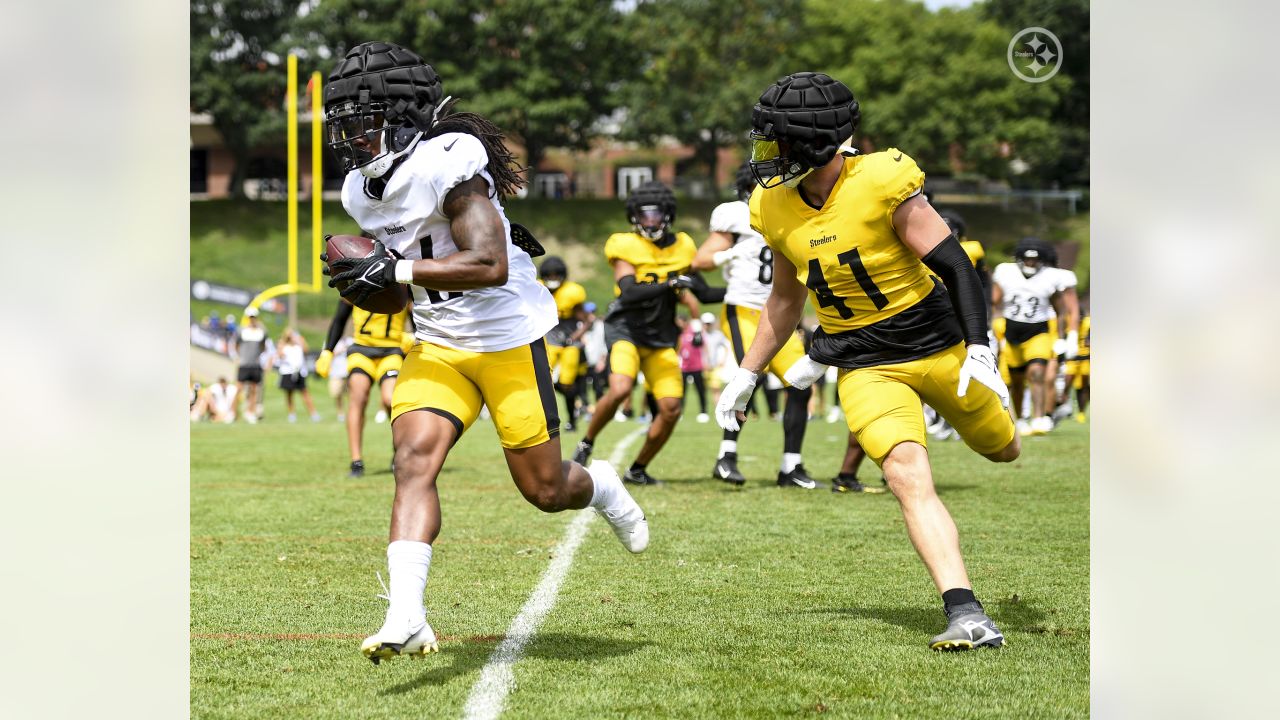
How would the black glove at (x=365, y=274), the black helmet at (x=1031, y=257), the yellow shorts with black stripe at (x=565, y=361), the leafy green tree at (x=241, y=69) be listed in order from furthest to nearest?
the leafy green tree at (x=241, y=69) < the yellow shorts with black stripe at (x=565, y=361) < the black helmet at (x=1031, y=257) < the black glove at (x=365, y=274)

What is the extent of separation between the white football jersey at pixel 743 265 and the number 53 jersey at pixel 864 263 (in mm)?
4526

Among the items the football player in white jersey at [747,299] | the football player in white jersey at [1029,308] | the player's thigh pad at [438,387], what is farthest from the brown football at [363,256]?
the football player in white jersey at [1029,308]

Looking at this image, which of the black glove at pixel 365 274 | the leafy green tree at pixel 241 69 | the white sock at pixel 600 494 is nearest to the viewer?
the black glove at pixel 365 274

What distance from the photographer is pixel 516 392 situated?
4793 millimetres

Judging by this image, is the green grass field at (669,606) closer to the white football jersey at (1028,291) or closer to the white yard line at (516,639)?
the white yard line at (516,639)

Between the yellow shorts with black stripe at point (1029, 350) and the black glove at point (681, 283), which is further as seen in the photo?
the yellow shorts with black stripe at point (1029, 350)

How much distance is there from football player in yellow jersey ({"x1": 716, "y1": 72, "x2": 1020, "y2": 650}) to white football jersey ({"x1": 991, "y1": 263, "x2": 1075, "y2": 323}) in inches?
387

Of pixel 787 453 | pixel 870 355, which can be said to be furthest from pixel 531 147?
pixel 870 355

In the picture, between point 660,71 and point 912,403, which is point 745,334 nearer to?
point 912,403

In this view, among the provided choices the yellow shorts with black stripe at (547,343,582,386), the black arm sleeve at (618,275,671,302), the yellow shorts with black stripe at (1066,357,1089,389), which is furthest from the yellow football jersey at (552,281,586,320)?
the yellow shorts with black stripe at (1066,357,1089,389)

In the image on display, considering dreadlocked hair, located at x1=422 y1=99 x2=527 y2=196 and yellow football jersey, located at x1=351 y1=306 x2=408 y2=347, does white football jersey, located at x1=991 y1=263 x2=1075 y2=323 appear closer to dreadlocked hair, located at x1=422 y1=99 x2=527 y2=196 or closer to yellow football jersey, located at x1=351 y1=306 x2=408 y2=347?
yellow football jersey, located at x1=351 y1=306 x2=408 y2=347

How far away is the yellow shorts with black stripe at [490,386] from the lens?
4.74 metres
